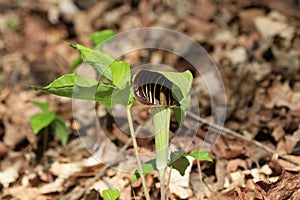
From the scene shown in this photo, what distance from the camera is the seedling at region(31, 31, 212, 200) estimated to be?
1500mm

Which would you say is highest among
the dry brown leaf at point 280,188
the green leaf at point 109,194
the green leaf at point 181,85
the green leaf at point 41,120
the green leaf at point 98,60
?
the green leaf at point 98,60

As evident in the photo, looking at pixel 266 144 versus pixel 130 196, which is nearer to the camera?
pixel 130 196

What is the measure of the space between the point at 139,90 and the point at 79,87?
23 centimetres

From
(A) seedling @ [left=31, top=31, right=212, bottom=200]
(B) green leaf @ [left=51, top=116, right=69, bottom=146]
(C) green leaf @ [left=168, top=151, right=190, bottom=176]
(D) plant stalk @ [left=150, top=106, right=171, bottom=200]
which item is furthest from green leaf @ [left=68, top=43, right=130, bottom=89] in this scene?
(B) green leaf @ [left=51, top=116, right=69, bottom=146]

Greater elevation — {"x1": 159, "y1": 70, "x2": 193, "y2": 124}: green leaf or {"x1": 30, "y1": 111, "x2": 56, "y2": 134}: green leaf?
{"x1": 159, "y1": 70, "x2": 193, "y2": 124}: green leaf

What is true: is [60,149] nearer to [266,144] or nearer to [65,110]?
[65,110]

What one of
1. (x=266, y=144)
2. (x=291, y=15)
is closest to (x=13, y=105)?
(x=266, y=144)

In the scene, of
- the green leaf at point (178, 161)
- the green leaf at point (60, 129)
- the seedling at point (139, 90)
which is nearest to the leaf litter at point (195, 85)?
the green leaf at point (60, 129)

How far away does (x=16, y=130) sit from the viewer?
10.3 ft

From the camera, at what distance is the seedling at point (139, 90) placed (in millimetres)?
1500

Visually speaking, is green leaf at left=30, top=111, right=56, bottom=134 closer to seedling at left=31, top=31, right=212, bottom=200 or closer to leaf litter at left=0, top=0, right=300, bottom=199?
leaf litter at left=0, top=0, right=300, bottom=199

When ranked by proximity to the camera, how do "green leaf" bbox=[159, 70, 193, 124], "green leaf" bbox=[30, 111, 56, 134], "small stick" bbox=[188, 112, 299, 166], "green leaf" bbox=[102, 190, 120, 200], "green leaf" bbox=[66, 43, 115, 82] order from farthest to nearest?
"green leaf" bbox=[30, 111, 56, 134] → "small stick" bbox=[188, 112, 299, 166] → "green leaf" bbox=[102, 190, 120, 200] → "green leaf" bbox=[66, 43, 115, 82] → "green leaf" bbox=[159, 70, 193, 124]

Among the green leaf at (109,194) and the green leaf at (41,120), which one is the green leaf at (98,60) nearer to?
the green leaf at (109,194)

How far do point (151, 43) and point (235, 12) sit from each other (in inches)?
41.4
